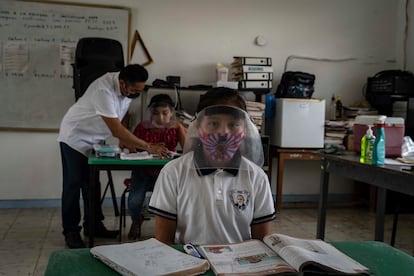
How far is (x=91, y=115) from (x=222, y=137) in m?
1.83

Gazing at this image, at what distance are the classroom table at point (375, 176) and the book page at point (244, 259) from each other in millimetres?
1237

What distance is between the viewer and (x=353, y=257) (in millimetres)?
1122

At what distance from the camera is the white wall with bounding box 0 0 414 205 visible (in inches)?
164

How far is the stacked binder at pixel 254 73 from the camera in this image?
13.6ft

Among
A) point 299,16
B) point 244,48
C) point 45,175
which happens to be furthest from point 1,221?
point 299,16

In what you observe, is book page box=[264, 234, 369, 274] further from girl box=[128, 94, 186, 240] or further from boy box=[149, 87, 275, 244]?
girl box=[128, 94, 186, 240]

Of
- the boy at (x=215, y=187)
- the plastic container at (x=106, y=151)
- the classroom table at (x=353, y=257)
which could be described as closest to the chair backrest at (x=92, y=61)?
the plastic container at (x=106, y=151)

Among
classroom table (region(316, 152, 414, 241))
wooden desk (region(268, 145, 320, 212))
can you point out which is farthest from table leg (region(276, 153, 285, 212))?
classroom table (region(316, 152, 414, 241))

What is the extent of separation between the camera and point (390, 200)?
14.6ft

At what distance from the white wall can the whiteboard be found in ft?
0.49

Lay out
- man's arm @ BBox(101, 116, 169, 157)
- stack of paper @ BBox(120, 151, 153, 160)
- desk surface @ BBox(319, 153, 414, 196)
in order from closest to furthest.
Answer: desk surface @ BBox(319, 153, 414, 196)
stack of paper @ BBox(120, 151, 153, 160)
man's arm @ BBox(101, 116, 169, 157)

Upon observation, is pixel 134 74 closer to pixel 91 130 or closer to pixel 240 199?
pixel 91 130

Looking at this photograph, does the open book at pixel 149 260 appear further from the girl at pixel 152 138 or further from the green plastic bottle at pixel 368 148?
the girl at pixel 152 138

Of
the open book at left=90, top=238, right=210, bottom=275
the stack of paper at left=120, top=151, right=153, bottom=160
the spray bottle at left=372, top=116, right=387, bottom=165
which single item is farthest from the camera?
the stack of paper at left=120, top=151, right=153, bottom=160
